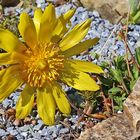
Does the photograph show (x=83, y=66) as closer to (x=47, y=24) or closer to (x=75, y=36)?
(x=75, y=36)

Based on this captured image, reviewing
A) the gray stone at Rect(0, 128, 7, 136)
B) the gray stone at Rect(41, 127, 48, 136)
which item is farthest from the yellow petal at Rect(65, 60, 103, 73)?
the gray stone at Rect(0, 128, 7, 136)

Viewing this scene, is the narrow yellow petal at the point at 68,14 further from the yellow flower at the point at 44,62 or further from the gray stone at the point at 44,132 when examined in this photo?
the gray stone at the point at 44,132

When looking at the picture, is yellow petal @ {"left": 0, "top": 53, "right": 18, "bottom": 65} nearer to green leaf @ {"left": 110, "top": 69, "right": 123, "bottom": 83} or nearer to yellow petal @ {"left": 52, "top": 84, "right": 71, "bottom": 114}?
yellow petal @ {"left": 52, "top": 84, "right": 71, "bottom": 114}

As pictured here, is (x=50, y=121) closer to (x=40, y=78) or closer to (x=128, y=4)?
(x=40, y=78)

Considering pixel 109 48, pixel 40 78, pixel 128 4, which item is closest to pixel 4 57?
pixel 40 78

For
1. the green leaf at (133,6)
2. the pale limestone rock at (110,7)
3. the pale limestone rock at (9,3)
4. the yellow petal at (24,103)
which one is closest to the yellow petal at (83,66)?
the yellow petal at (24,103)
